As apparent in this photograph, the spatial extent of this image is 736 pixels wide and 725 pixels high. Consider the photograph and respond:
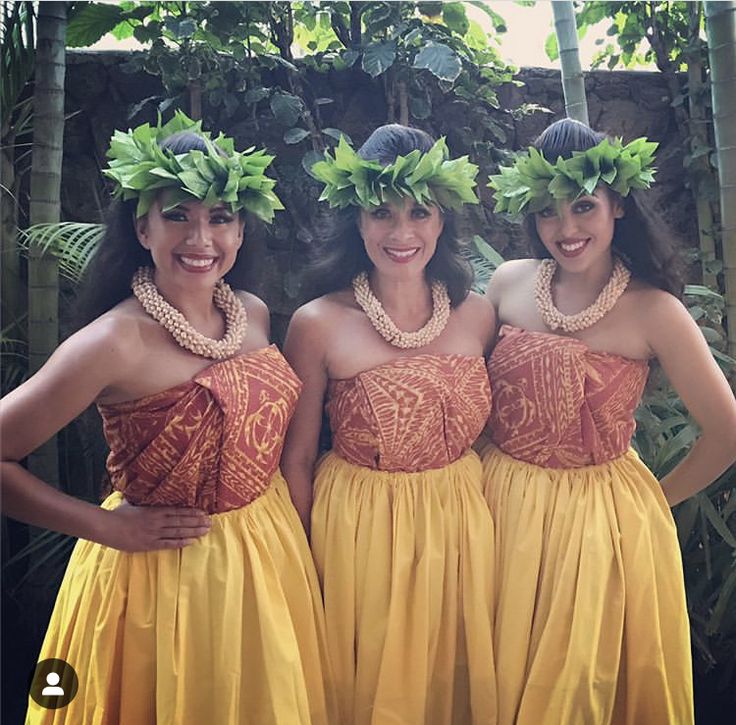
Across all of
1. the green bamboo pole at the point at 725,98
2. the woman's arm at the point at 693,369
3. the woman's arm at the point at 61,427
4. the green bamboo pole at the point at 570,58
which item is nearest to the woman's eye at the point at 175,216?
the woman's arm at the point at 61,427

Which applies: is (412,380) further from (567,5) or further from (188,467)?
(567,5)

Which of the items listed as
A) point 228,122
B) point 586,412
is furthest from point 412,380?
point 228,122

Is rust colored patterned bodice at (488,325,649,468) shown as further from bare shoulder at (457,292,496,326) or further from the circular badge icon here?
the circular badge icon

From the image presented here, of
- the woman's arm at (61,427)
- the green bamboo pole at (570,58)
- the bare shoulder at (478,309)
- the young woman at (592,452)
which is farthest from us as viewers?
the green bamboo pole at (570,58)

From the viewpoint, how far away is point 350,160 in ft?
3.71

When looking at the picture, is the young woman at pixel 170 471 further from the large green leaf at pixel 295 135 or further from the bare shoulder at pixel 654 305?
the bare shoulder at pixel 654 305

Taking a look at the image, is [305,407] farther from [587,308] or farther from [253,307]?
[587,308]

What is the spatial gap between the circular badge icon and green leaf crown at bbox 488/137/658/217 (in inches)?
40.4

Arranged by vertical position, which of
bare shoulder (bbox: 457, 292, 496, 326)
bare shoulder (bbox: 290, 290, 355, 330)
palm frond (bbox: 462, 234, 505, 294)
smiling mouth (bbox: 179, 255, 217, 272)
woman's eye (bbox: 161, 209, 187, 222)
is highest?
woman's eye (bbox: 161, 209, 187, 222)

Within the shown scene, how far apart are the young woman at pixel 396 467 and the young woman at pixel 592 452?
70mm

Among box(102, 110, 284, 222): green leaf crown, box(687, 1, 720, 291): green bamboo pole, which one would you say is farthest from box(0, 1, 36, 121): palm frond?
box(687, 1, 720, 291): green bamboo pole

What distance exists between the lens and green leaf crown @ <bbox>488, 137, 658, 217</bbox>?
45.2 inches

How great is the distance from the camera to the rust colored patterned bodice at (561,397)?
3.89 feet

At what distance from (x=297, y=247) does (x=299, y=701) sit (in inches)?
35.1
